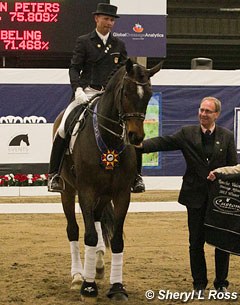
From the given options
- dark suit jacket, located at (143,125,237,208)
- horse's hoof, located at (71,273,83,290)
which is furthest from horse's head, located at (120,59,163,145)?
horse's hoof, located at (71,273,83,290)

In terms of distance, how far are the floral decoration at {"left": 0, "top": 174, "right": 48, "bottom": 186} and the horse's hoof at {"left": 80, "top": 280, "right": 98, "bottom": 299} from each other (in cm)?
917

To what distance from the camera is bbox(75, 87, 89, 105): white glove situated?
7.16 metres

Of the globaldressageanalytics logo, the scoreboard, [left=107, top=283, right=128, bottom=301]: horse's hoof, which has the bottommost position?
[left=107, top=283, right=128, bottom=301]: horse's hoof

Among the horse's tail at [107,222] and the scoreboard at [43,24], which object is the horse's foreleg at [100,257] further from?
the scoreboard at [43,24]

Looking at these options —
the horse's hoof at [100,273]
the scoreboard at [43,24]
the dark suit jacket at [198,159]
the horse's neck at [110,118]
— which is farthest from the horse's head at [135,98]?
the scoreboard at [43,24]

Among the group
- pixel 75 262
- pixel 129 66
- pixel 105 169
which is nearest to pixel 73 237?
pixel 75 262

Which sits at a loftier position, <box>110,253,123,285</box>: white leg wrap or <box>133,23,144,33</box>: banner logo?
<box>133,23,144,33</box>: banner logo

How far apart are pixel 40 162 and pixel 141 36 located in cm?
320

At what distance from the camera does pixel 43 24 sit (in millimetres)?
14438

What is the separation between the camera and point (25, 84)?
16.1 meters

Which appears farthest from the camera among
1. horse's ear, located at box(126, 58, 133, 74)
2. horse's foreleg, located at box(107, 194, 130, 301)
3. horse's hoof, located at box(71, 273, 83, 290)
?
horse's hoof, located at box(71, 273, 83, 290)

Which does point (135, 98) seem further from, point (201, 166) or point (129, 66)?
point (201, 166)

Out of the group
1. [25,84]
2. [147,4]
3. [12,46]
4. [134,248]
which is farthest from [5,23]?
[134,248]

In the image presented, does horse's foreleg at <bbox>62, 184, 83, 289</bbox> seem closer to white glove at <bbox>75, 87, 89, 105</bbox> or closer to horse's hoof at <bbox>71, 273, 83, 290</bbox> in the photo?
horse's hoof at <bbox>71, 273, 83, 290</bbox>
